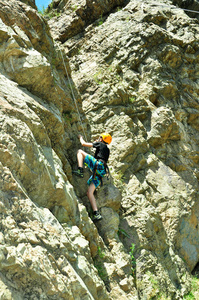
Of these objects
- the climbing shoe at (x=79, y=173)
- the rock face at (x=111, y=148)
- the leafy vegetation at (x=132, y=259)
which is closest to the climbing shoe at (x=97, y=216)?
the rock face at (x=111, y=148)

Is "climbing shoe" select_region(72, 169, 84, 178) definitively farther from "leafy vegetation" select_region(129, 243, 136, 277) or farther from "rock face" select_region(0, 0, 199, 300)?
"leafy vegetation" select_region(129, 243, 136, 277)

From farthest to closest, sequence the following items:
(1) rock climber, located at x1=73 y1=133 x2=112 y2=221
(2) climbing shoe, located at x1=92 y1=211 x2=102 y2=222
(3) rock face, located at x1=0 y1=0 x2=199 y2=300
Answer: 1. (1) rock climber, located at x1=73 y1=133 x2=112 y2=221
2. (2) climbing shoe, located at x1=92 y1=211 x2=102 y2=222
3. (3) rock face, located at x1=0 y1=0 x2=199 y2=300

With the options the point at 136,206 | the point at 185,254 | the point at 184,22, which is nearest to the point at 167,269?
the point at 185,254

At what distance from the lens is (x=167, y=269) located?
22.9 ft

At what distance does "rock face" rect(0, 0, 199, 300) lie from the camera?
3.85 metres

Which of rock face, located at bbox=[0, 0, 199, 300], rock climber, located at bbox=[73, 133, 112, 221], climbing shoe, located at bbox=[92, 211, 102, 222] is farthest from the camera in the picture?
rock climber, located at bbox=[73, 133, 112, 221]

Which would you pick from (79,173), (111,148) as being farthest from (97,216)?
(111,148)

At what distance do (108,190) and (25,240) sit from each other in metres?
3.60

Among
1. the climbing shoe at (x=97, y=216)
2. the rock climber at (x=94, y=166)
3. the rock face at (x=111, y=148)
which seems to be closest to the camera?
the rock face at (x=111, y=148)

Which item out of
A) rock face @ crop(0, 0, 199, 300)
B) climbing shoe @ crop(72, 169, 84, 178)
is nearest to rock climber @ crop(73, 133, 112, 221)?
climbing shoe @ crop(72, 169, 84, 178)

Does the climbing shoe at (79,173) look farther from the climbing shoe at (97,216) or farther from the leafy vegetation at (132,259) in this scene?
the leafy vegetation at (132,259)

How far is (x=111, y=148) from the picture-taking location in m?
8.33

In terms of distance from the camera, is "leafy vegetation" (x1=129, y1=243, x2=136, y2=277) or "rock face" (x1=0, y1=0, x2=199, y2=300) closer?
"rock face" (x1=0, y1=0, x2=199, y2=300)

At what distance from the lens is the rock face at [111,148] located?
385 cm
